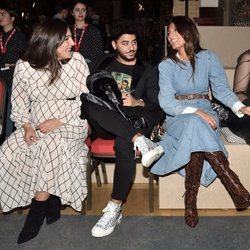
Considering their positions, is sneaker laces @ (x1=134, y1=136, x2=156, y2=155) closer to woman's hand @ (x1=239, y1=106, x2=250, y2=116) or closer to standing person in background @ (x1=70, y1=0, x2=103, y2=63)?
woman's hand @ (x1=239, y1=106, x2=250, y2=116)

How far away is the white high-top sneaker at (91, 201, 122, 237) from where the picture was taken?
2.73 meters

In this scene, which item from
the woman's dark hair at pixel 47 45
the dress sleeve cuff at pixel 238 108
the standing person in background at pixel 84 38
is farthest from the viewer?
the standing person in background at pixel 84 38

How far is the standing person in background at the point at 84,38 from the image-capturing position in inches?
169

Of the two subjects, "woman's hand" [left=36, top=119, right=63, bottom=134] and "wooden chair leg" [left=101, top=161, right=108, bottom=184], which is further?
"wooden chair leg" [left=101, top=161, right=108, bottom=184]

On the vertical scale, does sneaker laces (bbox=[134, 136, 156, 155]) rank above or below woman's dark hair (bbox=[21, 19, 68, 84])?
below

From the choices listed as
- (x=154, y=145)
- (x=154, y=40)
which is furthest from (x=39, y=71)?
(x=154, y=40)

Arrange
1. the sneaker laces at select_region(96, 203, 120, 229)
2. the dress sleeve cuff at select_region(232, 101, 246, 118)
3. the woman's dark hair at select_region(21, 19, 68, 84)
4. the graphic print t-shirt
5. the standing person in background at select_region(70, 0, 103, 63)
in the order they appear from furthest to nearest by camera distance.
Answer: the standing person in background at select_region(70, 0, 103, 63) < the graphic print t-shirt < the dress sleeve cuff at select_region(232, 101, 246, 118) < the woman's dark hair at select_region(21, 19, 68, 84) < the sneaker laces at select_region(96, 203, 120, 229)

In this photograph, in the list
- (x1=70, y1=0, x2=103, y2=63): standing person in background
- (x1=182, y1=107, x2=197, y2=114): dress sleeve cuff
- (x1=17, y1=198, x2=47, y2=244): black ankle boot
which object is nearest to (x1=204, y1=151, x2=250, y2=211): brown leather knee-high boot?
(x1=182, y1=107, x2=197, y2=114): dress sleeve cuff

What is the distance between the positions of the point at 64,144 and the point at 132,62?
0.76 meters

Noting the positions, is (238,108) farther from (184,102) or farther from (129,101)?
(129,101)

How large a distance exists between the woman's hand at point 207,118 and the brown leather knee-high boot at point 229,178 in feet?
0.61

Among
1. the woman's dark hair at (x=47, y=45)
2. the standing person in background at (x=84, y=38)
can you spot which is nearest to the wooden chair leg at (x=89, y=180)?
the woman's dark hair at (x=47, y=45)

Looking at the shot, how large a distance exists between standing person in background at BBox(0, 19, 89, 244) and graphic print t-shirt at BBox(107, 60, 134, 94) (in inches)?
8.2

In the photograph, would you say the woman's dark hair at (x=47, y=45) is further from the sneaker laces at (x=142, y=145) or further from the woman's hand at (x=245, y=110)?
the woman's hand at (x=245, y=110)
